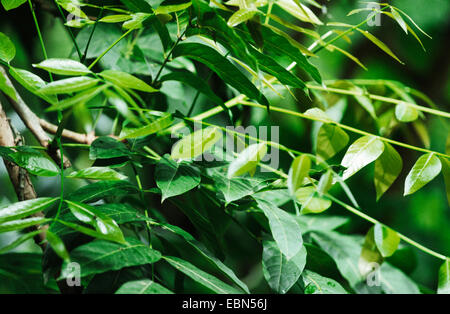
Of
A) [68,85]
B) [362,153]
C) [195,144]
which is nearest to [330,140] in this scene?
[362,153]

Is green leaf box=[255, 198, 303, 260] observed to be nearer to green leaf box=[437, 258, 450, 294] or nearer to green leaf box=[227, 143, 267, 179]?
green leaf box=[227, 143, 267, 179]

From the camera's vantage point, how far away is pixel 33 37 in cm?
66

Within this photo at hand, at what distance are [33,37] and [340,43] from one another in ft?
2.64

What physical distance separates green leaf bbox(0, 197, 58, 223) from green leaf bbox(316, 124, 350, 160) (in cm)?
26

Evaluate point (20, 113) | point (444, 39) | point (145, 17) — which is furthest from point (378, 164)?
point (444, 39)

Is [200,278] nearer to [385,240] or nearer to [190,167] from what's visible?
[190,167]

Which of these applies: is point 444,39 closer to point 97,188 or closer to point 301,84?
point 301,84

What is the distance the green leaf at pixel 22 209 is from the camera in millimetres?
260

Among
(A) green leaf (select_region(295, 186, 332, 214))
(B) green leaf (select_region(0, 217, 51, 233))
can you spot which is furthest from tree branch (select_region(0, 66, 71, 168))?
(A) green leaf (select_region(295, 186, 332, 214))

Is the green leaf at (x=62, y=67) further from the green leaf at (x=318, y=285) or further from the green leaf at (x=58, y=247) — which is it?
the green leaf at (x=318, y=285)

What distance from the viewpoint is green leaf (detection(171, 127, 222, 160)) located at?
1.02 ft

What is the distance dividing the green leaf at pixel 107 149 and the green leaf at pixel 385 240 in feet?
0.98

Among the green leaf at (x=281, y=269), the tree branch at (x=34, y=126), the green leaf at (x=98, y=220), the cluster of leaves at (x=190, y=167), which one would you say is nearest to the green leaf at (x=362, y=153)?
the cluster of leaves at (x=190, y=167)

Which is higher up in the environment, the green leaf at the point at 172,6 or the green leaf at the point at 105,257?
the green leaf at the point at 172,6
